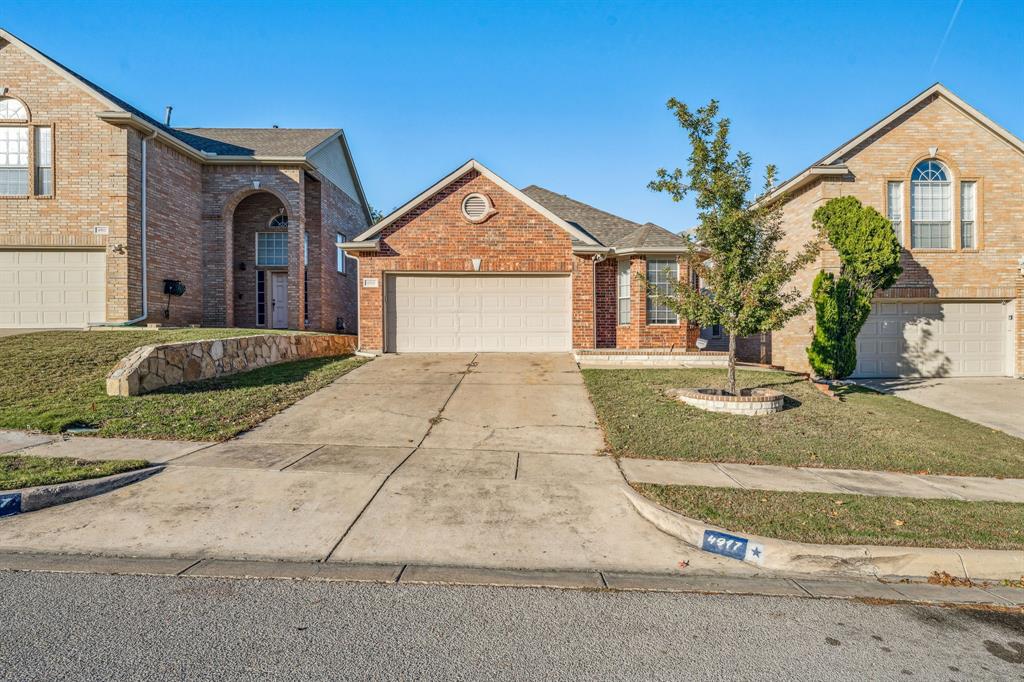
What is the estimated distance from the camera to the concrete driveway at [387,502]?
14.3 feet

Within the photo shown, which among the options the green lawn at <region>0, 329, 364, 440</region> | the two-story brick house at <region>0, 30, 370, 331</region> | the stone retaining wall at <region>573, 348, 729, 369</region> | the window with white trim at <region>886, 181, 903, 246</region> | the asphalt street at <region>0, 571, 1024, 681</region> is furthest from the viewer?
the two-story brick house at <region>0, 30, 370, 331</region>

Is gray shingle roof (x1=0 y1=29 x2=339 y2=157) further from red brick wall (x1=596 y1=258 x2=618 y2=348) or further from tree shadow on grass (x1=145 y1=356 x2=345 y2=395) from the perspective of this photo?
red brick wall (x1=596 y1=258 x2=618 y2=348)

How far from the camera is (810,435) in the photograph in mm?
8469

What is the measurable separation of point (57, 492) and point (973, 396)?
54.3ft

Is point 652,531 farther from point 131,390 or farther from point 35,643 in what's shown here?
point 131,390

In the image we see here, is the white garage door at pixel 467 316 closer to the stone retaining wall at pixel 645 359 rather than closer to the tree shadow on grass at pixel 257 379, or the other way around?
the stone retaining wall at pixel 645 359

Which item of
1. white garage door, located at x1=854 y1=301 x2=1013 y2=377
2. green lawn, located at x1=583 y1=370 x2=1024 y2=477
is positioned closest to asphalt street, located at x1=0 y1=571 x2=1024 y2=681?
green lawn, located at x1=583 y1=370 x2=1024 y2=477

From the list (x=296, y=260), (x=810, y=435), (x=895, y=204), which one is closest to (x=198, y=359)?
(x=296, y=260)

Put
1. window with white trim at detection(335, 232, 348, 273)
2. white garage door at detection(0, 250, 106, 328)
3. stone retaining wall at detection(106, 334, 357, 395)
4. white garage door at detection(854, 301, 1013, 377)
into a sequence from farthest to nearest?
window with white trim at detection(335, 232, 348, 273)
white garage door at detection(0, 250, 106, 328)
white garage door at detection(854, 301, 1013, 377)
stone retaining wall at detection(106, 334, 357, 395)

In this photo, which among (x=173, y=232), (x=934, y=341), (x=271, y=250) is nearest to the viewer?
(x=934, y=341)

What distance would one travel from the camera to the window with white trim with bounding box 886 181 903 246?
14.5 m

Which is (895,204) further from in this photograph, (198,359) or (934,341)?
(198,359)

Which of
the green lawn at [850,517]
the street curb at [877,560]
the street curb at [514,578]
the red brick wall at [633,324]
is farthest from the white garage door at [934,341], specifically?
the street curb at [514,578]

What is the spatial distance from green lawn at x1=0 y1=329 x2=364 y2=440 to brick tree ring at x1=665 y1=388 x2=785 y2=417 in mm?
7250
